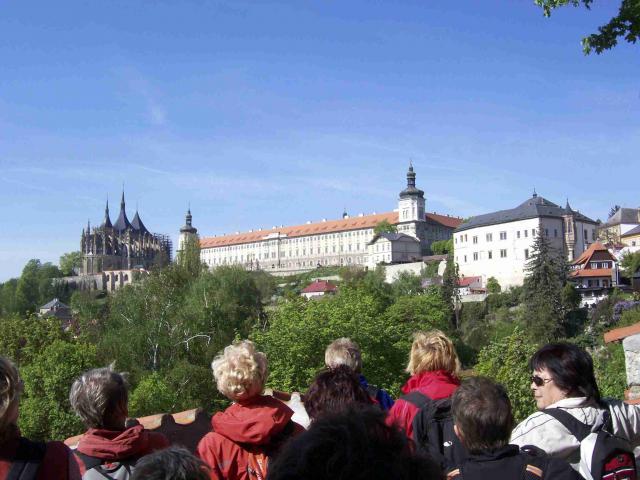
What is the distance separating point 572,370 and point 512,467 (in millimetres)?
856

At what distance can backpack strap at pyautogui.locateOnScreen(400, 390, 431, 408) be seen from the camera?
3949 millimetres

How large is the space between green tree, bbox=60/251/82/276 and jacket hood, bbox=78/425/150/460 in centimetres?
14880

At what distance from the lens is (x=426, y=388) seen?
13.5 ft

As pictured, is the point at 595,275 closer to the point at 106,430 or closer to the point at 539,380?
the point at 539,380

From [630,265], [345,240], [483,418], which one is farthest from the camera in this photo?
[345,240]

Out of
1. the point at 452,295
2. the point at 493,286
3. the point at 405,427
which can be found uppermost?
the point at 493,286

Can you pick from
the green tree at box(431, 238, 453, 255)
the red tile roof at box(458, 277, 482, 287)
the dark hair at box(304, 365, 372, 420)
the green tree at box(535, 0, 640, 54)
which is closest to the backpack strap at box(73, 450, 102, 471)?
the dark hair at box(304, 365, 372, 420)

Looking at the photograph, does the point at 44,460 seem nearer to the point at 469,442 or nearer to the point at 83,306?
the point at 469,442

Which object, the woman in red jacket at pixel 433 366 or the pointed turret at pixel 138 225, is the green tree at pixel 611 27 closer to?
the woman in red jacket at pixel 433 366

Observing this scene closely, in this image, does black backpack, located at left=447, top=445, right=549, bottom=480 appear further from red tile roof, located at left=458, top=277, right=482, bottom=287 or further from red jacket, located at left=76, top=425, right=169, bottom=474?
red tile roof, located at left=458, top=277, right=482, bottom=287

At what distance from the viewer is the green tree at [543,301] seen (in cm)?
5062

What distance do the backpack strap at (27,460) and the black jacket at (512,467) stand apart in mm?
1623

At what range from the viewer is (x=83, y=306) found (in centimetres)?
3941

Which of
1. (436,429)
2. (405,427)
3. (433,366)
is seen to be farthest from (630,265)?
(405,427)
